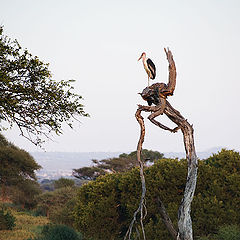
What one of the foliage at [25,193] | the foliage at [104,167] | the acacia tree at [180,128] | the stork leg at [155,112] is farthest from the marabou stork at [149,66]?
the foliage at [104,167]

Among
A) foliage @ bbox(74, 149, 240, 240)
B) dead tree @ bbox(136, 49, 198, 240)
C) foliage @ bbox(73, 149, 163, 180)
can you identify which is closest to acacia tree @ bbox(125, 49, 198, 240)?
dead tree @ bbox(136, 49, 198, 240)

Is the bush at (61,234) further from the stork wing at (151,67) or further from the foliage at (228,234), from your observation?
the stork wing at (151,67)

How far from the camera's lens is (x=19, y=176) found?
3231cm

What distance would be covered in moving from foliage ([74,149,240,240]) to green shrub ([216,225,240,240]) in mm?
775

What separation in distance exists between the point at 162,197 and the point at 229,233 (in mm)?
3238

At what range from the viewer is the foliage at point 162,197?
1146 cm

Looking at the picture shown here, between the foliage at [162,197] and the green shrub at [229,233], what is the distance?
77cm

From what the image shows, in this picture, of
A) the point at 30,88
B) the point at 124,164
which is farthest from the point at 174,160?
the point at 124,164

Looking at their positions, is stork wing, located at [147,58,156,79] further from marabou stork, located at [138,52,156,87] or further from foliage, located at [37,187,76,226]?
foliage, located at [37,187,76,226]

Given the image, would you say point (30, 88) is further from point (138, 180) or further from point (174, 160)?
point (174, 160)

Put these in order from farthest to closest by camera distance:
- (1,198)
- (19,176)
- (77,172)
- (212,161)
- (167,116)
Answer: (77,172) → (1,198) → (19,176) → (212,161) → (167,116)

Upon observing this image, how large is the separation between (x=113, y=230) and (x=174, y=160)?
13.2ft

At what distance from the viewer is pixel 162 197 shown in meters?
12.7

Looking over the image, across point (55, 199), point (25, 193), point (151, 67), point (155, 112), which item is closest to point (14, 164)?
point (25, 193)
